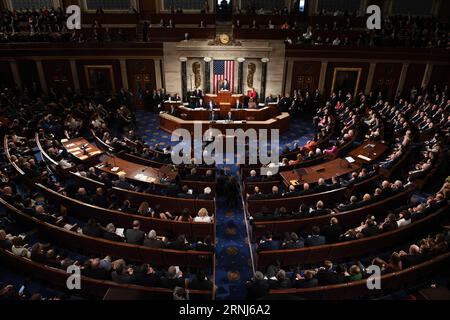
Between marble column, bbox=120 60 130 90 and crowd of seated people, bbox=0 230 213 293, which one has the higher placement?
marble column, bbox=120 60 130 90

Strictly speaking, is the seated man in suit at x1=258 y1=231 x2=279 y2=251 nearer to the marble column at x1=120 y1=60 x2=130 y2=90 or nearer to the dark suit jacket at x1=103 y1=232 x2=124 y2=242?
the dark suit jacket at x1=103 y1=232 x2=124 y2=242

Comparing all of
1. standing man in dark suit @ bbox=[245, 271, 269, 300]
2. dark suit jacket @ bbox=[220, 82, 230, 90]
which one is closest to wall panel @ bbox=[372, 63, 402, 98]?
dark suit jacket @ bbox=[220, 82, 230, 90]

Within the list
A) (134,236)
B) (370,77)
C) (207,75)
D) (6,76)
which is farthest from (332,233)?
(6,76)

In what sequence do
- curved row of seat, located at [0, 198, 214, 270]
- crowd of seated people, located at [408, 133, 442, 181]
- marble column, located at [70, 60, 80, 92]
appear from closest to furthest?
curved row of seat, located at [0, 198, 214, 270]
crowd of seated people, located at [408, 133, 442, 181]
marble column, located at [70, 60, 80, 92]

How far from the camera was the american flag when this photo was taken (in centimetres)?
1756

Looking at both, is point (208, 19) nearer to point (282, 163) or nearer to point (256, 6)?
point (256, 6)

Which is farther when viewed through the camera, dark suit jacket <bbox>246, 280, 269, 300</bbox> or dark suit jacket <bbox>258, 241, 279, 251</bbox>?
dark suit jacket <bbox>258, 241, 279, 251</bbox>

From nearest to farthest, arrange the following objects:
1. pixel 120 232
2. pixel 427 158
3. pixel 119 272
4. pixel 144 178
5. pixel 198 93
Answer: pixel 119 272 < pixel 120 232 < pixel 144 178 < pixel 427 158 < pixel 198 93

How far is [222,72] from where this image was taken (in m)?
17.7

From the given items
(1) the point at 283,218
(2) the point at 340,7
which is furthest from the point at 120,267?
(2) the point at 340,7

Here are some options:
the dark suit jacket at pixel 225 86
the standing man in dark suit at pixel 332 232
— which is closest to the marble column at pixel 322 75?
the dark suit jacket at pixel 225 86

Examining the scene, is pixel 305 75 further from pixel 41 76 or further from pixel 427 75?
pixel 41 76

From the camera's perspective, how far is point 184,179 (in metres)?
9.96

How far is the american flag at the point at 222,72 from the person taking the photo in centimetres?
1756
